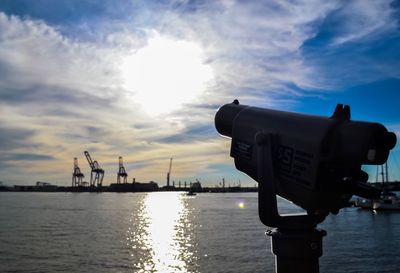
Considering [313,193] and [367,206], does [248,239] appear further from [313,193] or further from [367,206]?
[367,206]

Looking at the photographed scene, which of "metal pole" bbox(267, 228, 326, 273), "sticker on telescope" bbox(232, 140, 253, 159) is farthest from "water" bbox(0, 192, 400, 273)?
"metal pole" bbox(267, 228, 326, 273)

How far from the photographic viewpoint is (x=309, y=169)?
2793 mm

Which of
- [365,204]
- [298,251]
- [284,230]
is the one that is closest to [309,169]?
[284,230]

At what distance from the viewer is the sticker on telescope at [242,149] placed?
3.32 metres

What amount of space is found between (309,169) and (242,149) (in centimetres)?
74

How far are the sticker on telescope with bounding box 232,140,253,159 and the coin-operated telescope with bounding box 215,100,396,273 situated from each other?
0.21 m

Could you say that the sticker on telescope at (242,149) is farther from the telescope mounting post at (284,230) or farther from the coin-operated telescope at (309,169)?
the telescope mounting post at (284,230)

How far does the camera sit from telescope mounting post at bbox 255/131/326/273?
2555 mm

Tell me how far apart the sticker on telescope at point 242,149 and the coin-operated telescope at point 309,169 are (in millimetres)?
212

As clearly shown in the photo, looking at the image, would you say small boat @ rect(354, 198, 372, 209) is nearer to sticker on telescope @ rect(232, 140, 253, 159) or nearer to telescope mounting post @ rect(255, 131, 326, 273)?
sticker on telescope @ rect(232, 140, 253, 159)

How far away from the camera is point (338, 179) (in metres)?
2.75

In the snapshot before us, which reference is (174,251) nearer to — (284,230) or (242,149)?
(242,149)

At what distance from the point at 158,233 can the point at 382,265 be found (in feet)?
110

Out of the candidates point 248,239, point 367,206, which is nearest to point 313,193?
point 248,239
